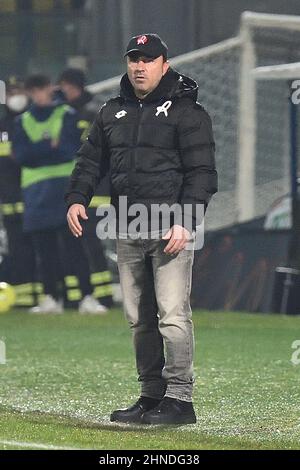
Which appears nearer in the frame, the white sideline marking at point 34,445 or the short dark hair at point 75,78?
the white sideline marking at point 34,445

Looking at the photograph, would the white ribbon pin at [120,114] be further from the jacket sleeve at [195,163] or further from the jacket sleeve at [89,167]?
the jacket sleeve at [195,163]

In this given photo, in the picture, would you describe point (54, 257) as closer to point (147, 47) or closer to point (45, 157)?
point (45, 157)

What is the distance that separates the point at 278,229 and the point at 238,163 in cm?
256

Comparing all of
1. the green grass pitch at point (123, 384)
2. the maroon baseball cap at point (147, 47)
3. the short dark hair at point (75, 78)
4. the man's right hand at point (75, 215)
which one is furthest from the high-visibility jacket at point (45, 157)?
the maroon baseball cap at point (147, 47)

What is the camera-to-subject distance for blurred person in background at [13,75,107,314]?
49.5 feet

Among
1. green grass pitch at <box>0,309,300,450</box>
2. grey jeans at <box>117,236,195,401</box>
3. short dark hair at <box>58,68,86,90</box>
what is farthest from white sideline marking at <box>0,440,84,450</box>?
short dark hair at <box>58,68,86,90</box>

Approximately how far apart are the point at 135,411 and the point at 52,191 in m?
7.52

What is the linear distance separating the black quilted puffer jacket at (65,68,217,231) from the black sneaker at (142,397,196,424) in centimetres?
85

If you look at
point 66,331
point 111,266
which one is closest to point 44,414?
point 66,331

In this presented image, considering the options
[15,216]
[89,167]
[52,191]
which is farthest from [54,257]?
[89,167]

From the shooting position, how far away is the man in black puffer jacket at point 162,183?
305 inches

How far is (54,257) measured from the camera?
1537 centimetres

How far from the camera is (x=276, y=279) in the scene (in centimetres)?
1413

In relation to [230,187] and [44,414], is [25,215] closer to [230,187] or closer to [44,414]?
[230,187]
